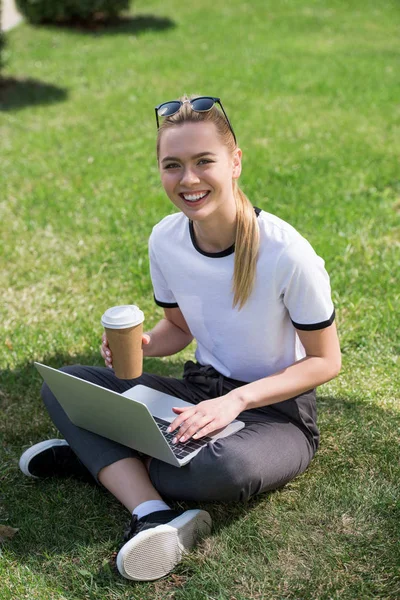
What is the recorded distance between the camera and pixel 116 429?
8.46ft

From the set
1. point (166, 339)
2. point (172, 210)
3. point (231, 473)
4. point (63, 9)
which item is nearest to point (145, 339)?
point (166, 339)

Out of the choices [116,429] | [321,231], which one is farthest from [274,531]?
[321,231]

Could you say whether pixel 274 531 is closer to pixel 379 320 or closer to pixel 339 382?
pixel 339 382

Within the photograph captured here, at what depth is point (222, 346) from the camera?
280cm

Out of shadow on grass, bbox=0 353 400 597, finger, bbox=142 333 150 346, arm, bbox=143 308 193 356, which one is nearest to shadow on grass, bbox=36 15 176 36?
arm, bbox=143 308 193 356

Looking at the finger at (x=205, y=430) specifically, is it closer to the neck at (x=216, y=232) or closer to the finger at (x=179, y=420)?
the finger at (x=179, y=420)

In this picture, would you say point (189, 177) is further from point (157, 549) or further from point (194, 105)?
point (157, 549)

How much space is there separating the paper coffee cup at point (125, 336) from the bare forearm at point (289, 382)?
353 millimetres

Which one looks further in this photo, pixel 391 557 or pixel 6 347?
pixel 6 347

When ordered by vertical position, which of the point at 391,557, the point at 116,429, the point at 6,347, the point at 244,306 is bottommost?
the point at 6,347

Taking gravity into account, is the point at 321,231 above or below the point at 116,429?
below

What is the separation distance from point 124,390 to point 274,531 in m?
0.79

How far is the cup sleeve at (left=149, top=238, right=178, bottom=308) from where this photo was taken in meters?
2.97

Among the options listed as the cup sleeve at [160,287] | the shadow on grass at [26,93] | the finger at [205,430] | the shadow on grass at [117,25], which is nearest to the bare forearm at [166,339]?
the cup sleeve at [160,287]
